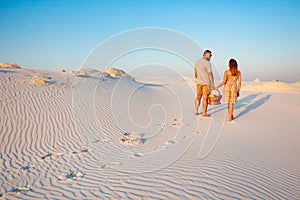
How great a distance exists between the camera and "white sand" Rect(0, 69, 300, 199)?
345 cm

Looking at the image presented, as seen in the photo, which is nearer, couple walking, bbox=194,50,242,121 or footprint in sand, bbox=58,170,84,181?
footprint in sand, bbox=58,170,84,181

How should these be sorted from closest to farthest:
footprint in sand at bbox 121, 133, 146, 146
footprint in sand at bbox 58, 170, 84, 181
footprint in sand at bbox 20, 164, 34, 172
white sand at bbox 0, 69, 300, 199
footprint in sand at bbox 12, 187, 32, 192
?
white sand at bbox 0, 69, 300, 199 → footprint in sand at bbox 12, 187, 32, 192 → footprint in sand at bbox 58, 170, 84, 181 → footprint in sand at bbox 20, 164, 34, 172 → footprint in sand at bbox 121, 133, 146, 146

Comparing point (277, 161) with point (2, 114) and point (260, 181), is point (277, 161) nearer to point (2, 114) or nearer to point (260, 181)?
point (260, 181)

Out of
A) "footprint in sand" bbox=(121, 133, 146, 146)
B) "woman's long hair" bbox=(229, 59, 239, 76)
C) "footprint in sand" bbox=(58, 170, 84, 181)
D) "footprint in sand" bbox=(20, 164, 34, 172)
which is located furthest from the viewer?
"woman's long hair" bbox=(229, 59, 239, 76)

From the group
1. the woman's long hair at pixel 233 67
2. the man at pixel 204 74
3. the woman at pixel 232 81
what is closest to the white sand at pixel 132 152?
the woman at pixel 232 81

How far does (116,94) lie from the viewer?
12.0 meters

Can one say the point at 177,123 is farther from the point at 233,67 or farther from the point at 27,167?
the point at 27,167

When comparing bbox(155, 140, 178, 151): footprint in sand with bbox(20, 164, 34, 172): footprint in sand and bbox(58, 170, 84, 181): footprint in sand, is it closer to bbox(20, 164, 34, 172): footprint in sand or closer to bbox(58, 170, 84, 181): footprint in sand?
bbox(58, 170, 84, 181): footprint in sand

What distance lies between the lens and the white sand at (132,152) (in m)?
3.45

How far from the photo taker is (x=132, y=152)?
520cm

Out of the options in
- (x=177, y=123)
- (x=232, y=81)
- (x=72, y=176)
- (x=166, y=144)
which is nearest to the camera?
(x=72, y=176)

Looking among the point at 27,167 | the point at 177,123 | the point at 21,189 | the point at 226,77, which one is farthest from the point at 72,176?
the point at 226,77

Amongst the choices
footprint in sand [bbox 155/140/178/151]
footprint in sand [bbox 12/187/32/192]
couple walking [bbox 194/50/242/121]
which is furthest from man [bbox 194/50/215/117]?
footprint in sand [bbox 12/187/32/192]

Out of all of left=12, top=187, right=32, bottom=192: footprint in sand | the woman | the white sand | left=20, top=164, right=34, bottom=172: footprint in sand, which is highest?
the woman
